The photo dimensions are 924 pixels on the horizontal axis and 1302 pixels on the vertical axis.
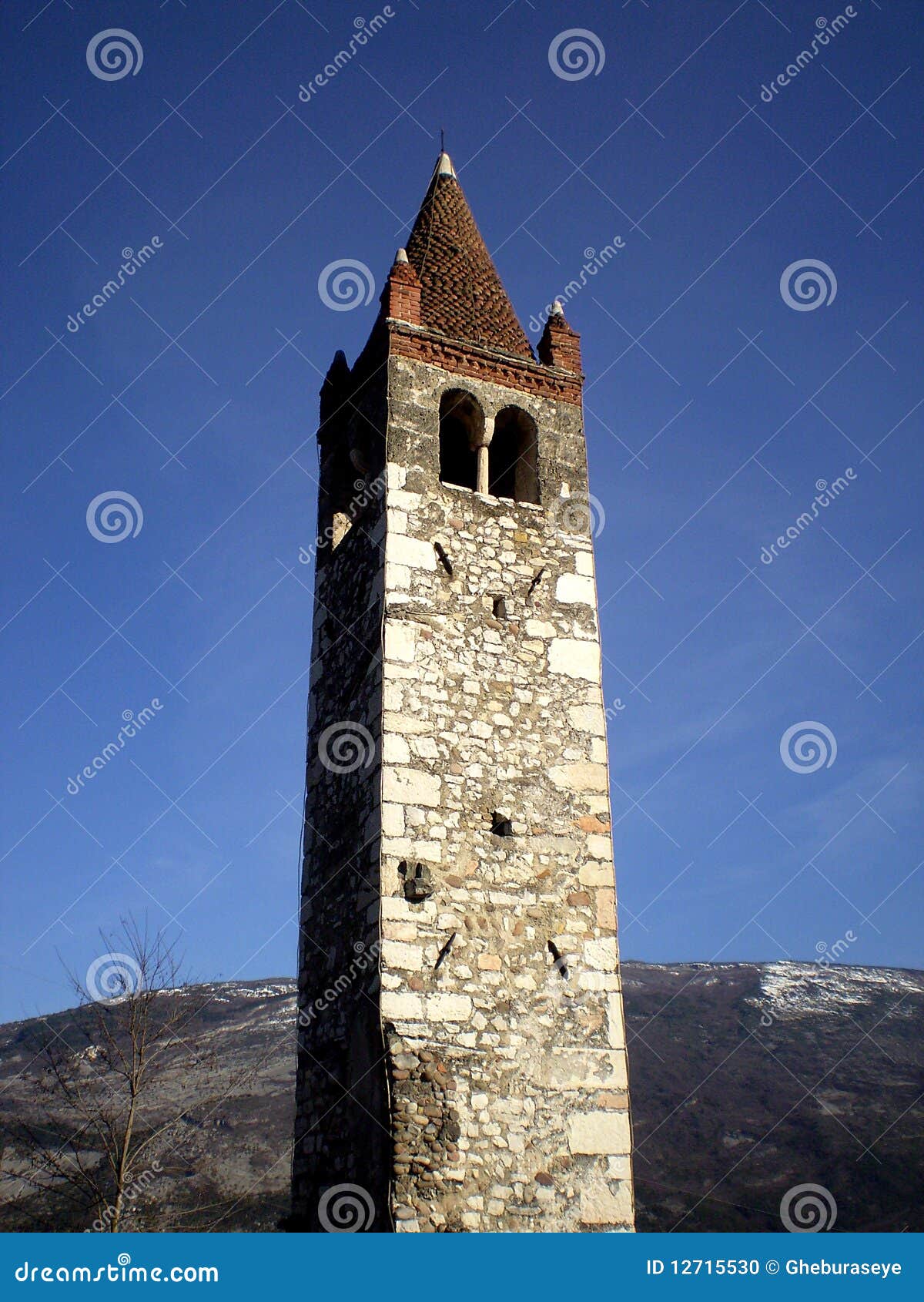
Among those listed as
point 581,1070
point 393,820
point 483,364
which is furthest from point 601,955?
point 483,364

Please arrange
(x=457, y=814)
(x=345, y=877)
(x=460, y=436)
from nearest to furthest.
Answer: (x=457, y=814) < (x=345, y=877) < (x=460, y=436)

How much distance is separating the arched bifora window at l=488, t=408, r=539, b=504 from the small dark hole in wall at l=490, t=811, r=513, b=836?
446cm

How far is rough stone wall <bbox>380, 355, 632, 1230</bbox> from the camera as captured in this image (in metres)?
10.2

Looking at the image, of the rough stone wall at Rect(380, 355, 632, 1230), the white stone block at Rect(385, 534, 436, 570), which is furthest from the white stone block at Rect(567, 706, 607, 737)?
the white stone block at Rect(385, 534, 436, 570)

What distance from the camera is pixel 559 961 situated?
37.2 ft

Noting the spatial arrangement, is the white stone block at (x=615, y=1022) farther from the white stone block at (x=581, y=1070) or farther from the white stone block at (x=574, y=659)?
the white stone block at (x=574, y=659)

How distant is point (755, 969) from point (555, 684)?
176 ft

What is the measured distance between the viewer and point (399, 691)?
11883 mm

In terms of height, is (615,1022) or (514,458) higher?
(514,458)

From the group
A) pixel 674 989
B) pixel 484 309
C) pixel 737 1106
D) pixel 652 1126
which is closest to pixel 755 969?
pixel 674 989

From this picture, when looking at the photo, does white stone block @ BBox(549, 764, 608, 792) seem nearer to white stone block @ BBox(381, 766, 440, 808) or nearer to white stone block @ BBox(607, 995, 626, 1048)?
white stone block @ BBox(381, 766, 440, 808)

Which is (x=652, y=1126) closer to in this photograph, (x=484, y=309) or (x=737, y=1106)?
(x=737, y=1106)

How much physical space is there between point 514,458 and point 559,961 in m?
6.92

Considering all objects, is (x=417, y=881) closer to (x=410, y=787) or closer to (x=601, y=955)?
(x=410, y=787)
